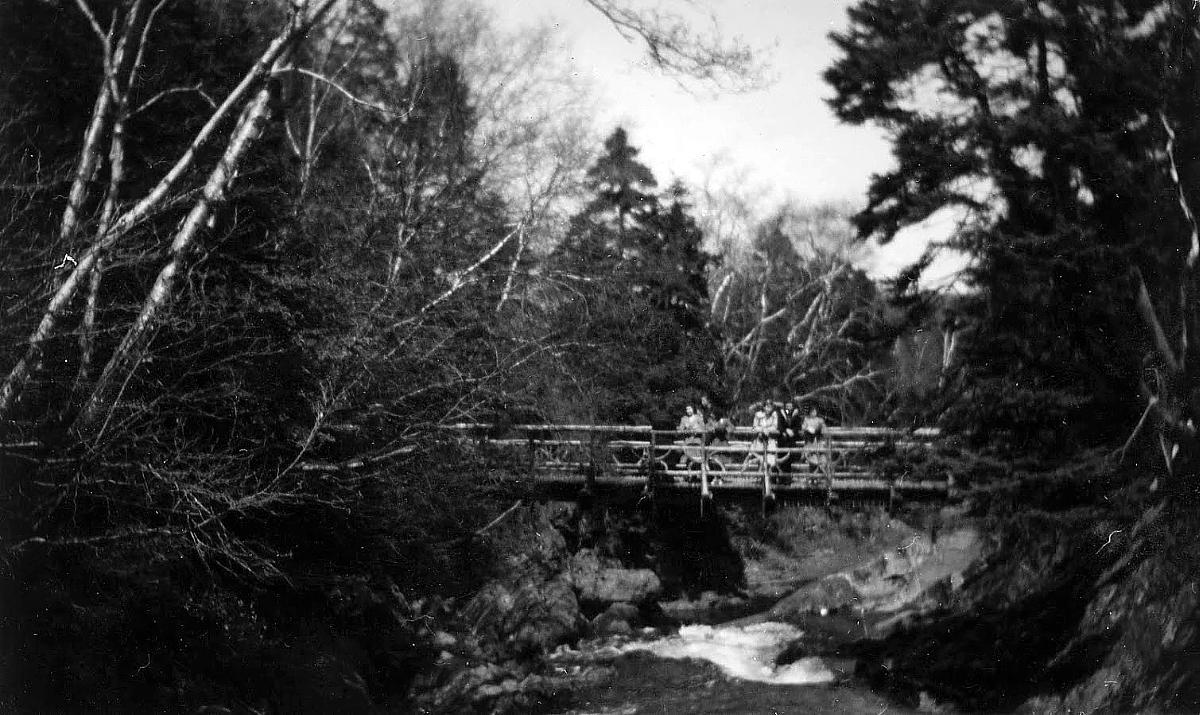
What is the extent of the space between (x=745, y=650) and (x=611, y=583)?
14.7 ft

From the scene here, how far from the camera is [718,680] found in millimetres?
11898

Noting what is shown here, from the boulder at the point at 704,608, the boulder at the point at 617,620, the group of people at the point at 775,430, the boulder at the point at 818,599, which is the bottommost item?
the boulder at the point at 704,608

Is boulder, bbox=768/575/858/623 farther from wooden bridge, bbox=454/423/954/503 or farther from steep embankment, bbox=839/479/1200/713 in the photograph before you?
steep embankment, bbox=839/479/1200/713

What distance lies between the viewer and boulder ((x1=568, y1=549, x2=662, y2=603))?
17.6 metres

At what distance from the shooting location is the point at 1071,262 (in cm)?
850

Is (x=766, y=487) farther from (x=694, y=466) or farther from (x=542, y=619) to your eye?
(x=542, y=619)

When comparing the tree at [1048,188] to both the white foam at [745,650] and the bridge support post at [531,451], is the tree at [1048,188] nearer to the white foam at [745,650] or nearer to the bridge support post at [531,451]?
the white foam at [745,650]

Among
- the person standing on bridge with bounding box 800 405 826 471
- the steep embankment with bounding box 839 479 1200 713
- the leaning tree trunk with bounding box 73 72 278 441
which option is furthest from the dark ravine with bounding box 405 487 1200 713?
the leaning tree trunk with bounding box 73 72 278 441

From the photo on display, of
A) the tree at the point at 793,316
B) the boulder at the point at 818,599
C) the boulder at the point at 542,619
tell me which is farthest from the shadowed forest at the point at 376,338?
the tree at the point at 793,316

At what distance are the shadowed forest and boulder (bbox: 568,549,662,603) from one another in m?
4.63

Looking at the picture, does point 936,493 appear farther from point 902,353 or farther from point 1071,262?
point 902,353

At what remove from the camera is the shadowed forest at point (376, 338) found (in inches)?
235

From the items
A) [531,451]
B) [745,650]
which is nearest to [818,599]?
[745,650]

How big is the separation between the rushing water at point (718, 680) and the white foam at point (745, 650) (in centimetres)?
1
